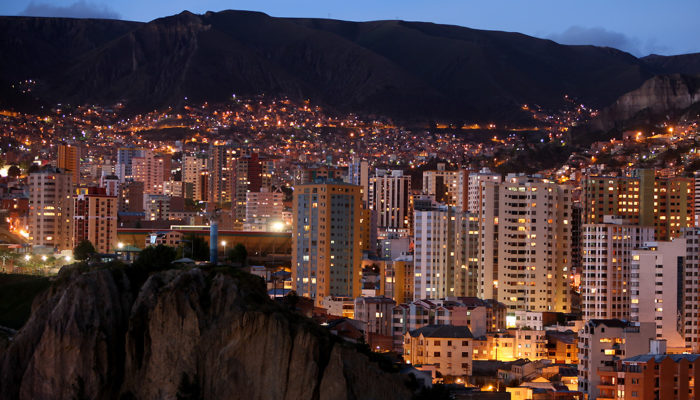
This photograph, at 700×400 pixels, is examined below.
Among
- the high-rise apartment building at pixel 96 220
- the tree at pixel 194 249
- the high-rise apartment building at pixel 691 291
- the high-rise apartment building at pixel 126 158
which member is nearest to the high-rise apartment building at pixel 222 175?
the high-rise apartment building at pixel 126 158

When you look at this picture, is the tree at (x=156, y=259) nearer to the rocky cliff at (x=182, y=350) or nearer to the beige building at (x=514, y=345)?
the rocky cliff at (x=182, y=350)

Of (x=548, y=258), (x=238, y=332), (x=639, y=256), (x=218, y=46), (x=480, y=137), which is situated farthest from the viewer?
(x=218, y=46)

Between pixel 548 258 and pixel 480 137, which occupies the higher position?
pixel 480 137

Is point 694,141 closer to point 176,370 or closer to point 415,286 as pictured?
point 415,286

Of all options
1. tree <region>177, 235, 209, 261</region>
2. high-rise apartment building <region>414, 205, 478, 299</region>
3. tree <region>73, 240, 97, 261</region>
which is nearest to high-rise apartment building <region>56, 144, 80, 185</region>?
tree <region>73, 240, 97, 261</region>

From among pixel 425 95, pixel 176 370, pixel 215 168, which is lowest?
pixel 176 370

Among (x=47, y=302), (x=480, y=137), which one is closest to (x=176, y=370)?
(x=47, y=302)

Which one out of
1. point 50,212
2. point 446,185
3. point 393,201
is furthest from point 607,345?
point 446,185
